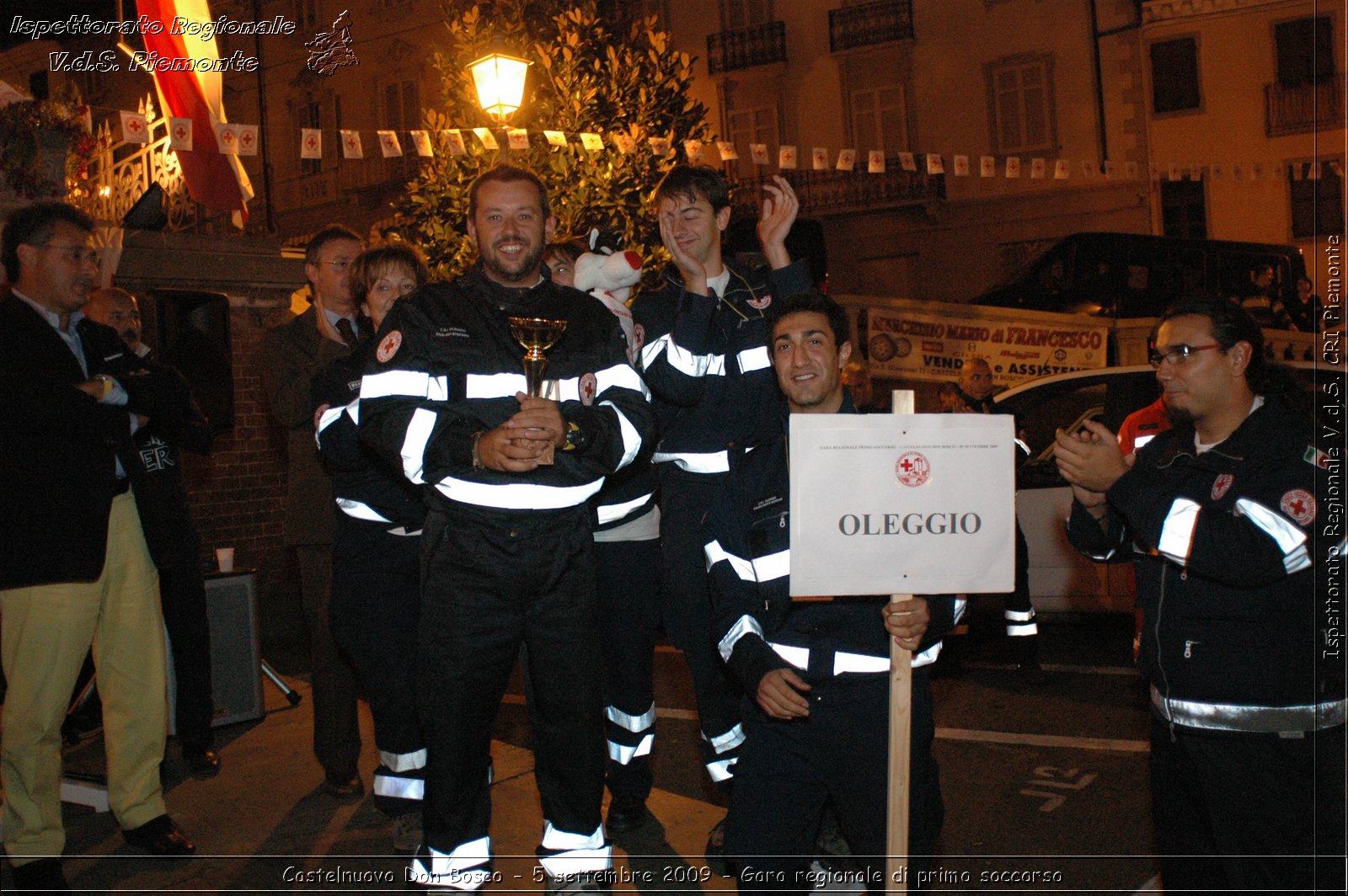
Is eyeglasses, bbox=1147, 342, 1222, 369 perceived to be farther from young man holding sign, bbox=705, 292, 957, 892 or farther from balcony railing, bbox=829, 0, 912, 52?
balcony railing, bbox=829, 0, 912, 52

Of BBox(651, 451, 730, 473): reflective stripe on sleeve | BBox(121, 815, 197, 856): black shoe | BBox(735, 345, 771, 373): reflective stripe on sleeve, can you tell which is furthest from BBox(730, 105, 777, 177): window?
BBox(121, 815, 197, 856): black shoe

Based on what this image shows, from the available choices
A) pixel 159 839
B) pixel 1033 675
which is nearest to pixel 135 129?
pixel 159 839

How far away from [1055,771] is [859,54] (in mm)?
21781

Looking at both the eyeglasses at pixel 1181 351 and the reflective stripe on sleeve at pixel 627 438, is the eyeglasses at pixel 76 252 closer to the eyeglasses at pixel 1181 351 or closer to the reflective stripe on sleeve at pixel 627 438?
the reflective stripe on sleeve at pixel 627 438

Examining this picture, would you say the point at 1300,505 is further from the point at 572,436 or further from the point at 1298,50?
the point at 1298,50

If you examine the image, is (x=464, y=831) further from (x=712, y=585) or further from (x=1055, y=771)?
(x=1055, y=771)

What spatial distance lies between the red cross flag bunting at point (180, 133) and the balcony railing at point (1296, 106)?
21.0 metres

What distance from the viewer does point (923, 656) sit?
3.09 metres

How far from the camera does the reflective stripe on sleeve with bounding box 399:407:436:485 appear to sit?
3432 millimetres

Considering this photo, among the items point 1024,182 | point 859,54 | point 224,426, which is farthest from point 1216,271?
point 224,426

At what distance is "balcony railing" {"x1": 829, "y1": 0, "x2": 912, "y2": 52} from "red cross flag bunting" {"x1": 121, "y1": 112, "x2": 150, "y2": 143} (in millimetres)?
18842

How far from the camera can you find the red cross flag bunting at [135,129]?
314 inches

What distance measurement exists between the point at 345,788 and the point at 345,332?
2064mm

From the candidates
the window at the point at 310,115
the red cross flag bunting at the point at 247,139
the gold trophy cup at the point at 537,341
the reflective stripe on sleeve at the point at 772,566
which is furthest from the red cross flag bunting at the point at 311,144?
the window at the point at 310,115
